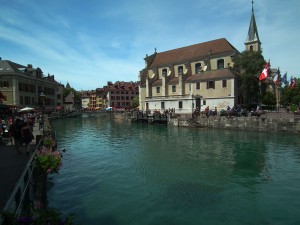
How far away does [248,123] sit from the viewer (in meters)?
36.3

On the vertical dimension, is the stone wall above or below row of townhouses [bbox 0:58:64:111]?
below

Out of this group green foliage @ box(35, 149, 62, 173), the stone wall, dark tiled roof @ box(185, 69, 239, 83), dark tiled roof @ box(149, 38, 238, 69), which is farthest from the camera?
dark tiled roof @ box(149, 38, 238, 69)

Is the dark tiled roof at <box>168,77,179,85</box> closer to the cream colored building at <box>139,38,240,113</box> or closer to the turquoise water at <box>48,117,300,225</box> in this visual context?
the cream colored building at <box>139,38,240,113</box>

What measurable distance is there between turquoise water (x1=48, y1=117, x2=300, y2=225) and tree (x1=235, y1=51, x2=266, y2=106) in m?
24.3

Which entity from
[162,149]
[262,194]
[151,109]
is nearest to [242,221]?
[262,194]

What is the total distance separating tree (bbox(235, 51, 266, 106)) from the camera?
4378 cm

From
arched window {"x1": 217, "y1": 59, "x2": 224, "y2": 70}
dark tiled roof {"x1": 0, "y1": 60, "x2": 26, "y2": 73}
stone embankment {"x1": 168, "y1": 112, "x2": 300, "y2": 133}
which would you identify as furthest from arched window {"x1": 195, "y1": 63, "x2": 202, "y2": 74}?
dark tiled roof {"x1": 0, "y1": 60, "x2": 26, "y2": 73}

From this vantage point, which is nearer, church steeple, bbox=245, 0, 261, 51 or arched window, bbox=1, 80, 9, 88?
arched window, bbox=1, 80, 9, 88

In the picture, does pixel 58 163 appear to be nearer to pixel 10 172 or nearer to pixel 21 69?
pixel 10 172

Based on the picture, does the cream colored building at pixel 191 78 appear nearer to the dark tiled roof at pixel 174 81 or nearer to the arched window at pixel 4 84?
the dark tiled roof at pixel 174 81

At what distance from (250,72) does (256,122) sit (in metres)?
12.2

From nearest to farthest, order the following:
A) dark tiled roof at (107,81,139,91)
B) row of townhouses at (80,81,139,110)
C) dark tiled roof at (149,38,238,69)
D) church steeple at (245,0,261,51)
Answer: dark tiled roof at (149,38,238,69) → church steeple at (245,0,261,51) → row of townhouses at (80,81,139,110) → dark tiled roof at (107,81,139,91)

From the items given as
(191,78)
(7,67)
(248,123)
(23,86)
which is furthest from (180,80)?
(7,67)

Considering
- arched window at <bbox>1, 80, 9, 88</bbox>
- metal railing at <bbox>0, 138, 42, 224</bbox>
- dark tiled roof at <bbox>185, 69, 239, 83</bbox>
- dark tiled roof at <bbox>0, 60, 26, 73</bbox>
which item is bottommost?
metal railing at <bbox>0, 138, 42, 224</bbox>
